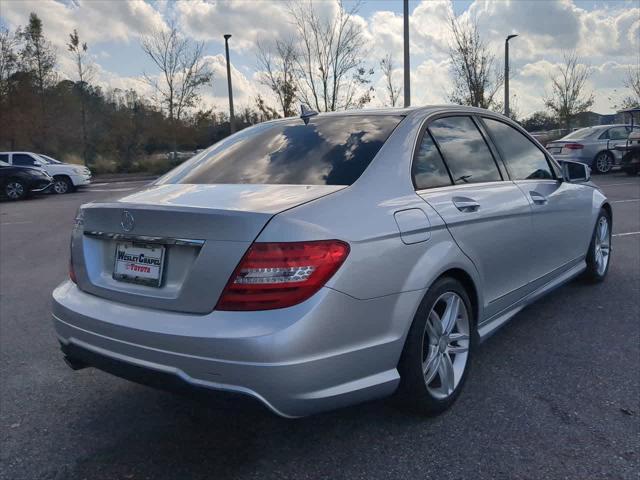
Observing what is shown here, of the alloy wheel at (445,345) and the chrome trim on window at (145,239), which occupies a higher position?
the chrome trim on window at (145,239)

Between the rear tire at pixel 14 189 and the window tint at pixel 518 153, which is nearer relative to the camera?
the window tint at pixel 518 153

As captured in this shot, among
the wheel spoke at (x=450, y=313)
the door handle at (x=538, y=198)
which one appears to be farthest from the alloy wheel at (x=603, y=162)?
the wheel spoke at (x=450, y=313)

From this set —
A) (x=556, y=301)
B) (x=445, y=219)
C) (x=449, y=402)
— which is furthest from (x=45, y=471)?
(x=556, y=301)

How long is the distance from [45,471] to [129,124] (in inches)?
1285

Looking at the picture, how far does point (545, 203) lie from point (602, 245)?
1800 mm

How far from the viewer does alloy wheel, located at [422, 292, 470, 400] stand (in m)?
2.86

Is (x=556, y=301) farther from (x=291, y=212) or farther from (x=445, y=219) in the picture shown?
(x=291, y=212)

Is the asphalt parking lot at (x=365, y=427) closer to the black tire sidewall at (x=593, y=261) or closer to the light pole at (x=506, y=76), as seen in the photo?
the black tire sidewall at (x=593, y=261)

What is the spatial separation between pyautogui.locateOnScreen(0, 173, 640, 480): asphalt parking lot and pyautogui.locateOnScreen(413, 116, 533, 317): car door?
1.74 ft

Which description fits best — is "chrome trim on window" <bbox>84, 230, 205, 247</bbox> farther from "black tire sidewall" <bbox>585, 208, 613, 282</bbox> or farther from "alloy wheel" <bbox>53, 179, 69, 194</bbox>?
"alloy wheel" <bbox>53, 179, 69, 194</bbox>

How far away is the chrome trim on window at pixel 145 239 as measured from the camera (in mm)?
2316

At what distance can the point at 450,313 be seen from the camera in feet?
9.69

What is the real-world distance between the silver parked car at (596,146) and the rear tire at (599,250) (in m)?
13.3

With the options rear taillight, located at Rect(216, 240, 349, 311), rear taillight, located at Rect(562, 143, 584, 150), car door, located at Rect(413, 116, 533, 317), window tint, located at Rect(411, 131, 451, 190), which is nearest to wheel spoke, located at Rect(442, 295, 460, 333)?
car door, located at Rect(413, 116, 533, 317)
